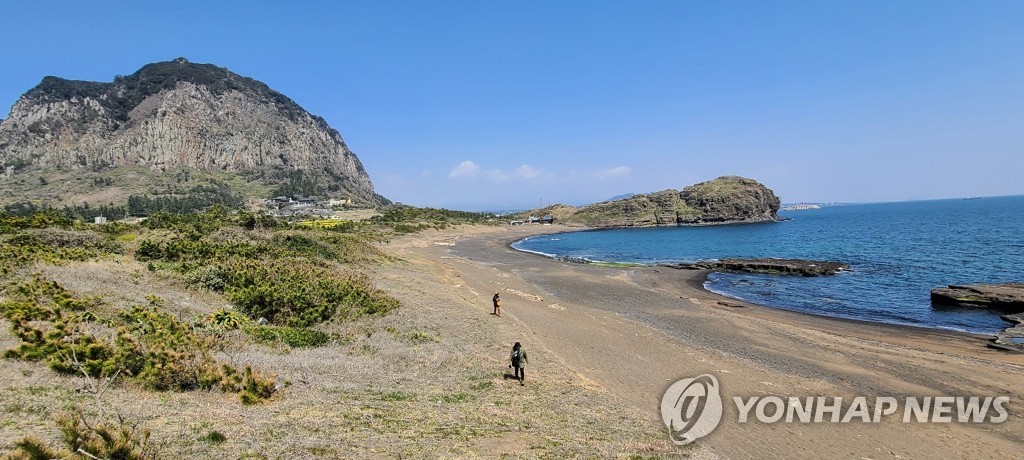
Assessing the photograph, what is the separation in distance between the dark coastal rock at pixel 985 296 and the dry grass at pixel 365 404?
31.5 m

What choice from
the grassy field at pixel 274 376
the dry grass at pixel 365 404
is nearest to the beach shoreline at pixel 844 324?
the dry grass at pixel 365 404

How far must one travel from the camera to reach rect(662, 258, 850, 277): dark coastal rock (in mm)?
48094

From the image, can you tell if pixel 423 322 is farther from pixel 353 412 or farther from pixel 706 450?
pixel 706 450

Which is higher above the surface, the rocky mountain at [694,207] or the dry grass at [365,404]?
the rocky mountain at [694,207]

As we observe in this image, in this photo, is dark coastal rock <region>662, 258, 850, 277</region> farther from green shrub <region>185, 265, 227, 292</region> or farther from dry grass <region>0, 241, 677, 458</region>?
green shrub <region>185, 265, 227, 292</region>

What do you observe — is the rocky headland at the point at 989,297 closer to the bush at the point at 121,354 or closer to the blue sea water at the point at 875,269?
the blue sea water at the point at 875,269

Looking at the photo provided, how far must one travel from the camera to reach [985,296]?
31.8 metres

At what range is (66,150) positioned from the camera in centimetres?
17575

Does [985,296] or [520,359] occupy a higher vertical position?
[520,359]

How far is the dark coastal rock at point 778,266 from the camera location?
48094 millimetres

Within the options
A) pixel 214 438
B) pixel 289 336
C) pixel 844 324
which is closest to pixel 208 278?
pixel 289 336

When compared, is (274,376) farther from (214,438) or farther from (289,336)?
(289,336)

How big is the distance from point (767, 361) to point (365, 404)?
689 inches

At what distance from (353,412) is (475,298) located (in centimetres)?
2210
